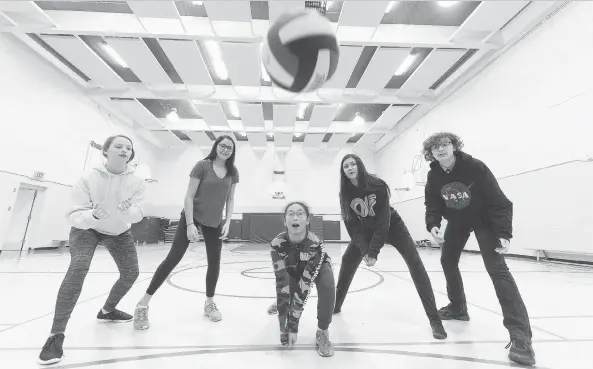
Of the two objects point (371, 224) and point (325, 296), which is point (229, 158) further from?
point (325, 296)

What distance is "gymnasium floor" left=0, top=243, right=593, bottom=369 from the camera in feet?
5.32

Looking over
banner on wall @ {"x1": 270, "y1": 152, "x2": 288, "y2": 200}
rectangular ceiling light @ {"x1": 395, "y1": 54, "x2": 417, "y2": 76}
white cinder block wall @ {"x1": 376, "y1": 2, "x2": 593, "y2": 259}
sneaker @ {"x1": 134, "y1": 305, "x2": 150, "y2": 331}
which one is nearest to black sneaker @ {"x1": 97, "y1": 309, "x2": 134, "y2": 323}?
sneaker @ {"x1": 134, "y1": 305, "x2": 150, "y2": 331}

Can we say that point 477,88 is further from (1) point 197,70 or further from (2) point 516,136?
(1) point 197,70

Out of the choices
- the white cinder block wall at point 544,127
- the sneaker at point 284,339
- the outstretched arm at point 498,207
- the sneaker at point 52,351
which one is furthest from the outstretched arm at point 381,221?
the white cinder block wall at point 544,127

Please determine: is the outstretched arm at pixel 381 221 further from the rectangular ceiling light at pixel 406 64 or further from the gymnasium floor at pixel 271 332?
the rectangular ceiling light at pixel 406 64

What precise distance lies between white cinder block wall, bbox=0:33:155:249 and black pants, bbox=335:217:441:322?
343 inches

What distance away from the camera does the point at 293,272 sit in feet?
6.82

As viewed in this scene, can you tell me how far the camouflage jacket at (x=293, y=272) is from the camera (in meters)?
1.90

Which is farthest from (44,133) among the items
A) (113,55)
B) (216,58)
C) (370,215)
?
(370,215)

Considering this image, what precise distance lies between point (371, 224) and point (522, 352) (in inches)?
45.5

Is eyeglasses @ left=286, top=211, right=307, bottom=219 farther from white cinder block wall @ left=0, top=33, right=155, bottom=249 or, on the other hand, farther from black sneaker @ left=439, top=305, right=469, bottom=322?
white cinder block wall @ left=0, top=33, right=155, bottom=249

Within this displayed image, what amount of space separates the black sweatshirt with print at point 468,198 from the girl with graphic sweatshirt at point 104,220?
217 centimetres

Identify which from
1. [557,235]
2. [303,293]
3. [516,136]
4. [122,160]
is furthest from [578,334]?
[516,136]

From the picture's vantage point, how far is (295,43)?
5.98 feet
